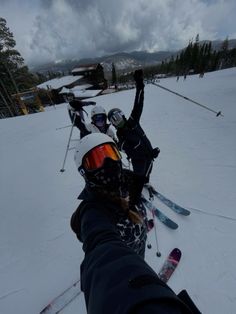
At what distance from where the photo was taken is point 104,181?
1448 millimetres

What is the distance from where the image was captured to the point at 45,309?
228cm

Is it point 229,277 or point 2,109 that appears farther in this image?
point 2,109

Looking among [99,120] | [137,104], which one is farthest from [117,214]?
[99,120]

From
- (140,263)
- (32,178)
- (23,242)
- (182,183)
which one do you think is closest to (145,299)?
(140,263)

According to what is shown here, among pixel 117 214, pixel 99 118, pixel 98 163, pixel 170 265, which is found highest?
pixel 98 163

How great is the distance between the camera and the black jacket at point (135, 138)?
3525 millimetres

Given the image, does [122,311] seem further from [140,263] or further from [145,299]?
[140,263]

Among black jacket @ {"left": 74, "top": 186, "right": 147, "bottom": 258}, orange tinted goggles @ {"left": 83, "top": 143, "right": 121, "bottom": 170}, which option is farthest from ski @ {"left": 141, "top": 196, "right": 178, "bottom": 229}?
orange tinted goggles @ {"left": 83, "top": 143, "right": 121, "bottom": 170}

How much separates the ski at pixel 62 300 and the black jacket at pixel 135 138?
248 centimetres

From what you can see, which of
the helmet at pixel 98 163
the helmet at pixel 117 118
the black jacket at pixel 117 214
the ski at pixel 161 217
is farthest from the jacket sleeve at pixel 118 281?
the helmet at pixel 117 118

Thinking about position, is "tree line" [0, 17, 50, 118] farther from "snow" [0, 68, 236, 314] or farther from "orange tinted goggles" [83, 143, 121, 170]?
"orange tinted goggles" [83, 143, 121, 170]

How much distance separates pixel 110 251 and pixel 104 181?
0.60 meters

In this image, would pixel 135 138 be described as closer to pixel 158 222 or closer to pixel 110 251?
pixel 158 222

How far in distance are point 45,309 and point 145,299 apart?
2.51 m
